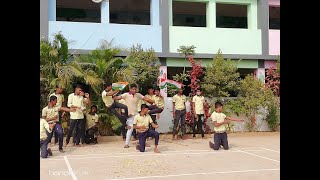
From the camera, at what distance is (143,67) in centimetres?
1076

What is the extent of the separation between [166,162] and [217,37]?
7.62 metres

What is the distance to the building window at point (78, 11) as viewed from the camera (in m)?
15.1

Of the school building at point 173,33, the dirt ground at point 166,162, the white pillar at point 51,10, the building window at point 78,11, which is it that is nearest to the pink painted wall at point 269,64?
the school building at point 173,33

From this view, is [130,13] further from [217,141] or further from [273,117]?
[217,141]

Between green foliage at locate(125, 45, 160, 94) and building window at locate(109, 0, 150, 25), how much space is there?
496 centimetres

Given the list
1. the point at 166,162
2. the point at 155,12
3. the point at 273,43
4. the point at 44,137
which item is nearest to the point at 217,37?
the point at 273,43

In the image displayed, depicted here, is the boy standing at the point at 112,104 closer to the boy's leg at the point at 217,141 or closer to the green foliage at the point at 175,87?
the boy's leg at the point at 217,141

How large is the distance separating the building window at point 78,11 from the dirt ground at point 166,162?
753cm

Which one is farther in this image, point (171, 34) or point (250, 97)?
point (171, 34)

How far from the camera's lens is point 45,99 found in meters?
9.71

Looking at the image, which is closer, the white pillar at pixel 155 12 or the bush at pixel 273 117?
the bush at pixel 273 117
